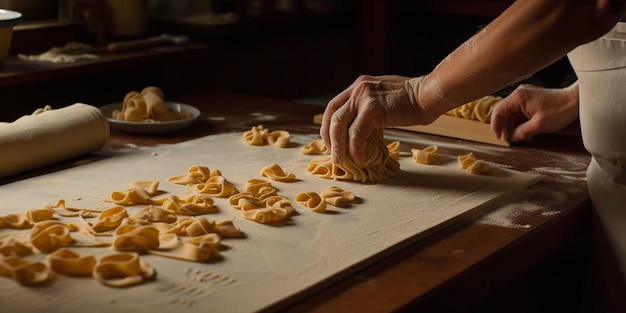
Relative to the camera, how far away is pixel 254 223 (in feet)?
5.03

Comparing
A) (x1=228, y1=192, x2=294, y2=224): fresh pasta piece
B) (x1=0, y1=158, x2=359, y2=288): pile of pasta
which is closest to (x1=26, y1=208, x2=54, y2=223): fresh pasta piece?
(x1=0, y1=158, x2=359, y2=288): pile of pasta

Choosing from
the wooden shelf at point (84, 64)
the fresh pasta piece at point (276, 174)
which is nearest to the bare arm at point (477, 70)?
the fresh pasta piece at point (276, 174)

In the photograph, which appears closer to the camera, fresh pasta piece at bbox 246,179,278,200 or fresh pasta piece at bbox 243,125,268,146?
fresh pasta piece at bbox 246,179,278,200

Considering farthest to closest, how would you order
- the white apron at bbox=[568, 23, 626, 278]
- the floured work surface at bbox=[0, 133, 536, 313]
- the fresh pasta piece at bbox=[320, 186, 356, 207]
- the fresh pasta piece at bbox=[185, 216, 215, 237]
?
the white apron at bbox=[568, 23, 626, 278], the fresh pasta piece at bbox=[320, 186, 356, 207], the fresh pasta piece at bbox=[185, 216, 215, 237], the floured work surface at bbox=[0, 133, 536, 313]

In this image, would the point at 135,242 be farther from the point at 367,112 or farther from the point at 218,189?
the point at 367,112

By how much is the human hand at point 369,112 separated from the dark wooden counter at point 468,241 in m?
0.29

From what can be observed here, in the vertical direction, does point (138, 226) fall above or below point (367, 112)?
below

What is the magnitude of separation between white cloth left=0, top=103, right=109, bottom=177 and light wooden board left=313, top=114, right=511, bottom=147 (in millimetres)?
829

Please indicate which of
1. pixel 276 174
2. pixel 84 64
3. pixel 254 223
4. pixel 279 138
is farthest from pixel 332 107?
pixel 84 64

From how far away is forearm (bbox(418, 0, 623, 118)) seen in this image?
1.43m

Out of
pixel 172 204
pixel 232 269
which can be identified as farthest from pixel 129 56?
pixel 232 269

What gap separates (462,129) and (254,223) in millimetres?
937

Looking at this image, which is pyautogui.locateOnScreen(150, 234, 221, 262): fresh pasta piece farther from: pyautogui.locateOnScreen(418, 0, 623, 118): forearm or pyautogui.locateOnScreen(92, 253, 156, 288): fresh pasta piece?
pyautogui.locateOnScreen(418, 0, 623, 118): forearm

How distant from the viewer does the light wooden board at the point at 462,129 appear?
88.0 inches
